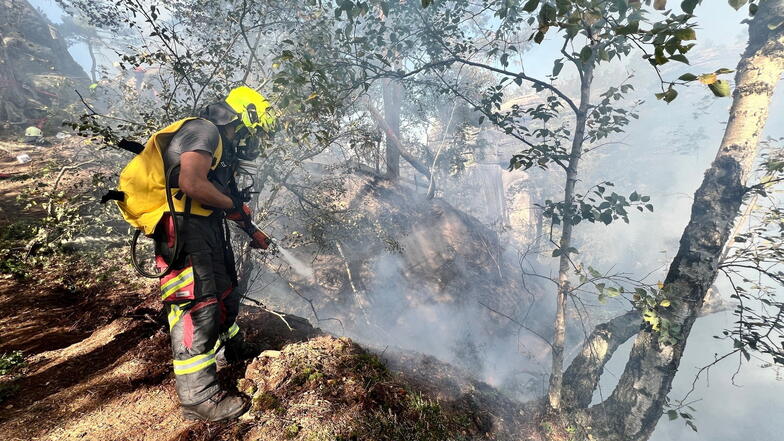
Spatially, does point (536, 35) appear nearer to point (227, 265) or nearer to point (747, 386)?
point (227, 265)

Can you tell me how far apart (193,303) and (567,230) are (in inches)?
187

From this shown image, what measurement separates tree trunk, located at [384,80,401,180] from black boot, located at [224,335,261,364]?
30.9 feet

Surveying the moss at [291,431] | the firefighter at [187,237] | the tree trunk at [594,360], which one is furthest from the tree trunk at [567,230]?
the firefighter at [187,237]

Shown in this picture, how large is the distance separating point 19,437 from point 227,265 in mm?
1436

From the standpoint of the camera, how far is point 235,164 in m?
2.92

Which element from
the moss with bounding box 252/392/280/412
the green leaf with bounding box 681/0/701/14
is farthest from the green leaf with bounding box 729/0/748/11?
the moss with bounding box 252/392/280/412

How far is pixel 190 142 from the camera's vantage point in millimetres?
2232

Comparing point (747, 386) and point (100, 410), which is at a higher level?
point (747, 386)

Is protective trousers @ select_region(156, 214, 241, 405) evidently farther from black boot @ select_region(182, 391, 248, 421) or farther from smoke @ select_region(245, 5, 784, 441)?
smoke @ select_region(245, 5, 784, 441)

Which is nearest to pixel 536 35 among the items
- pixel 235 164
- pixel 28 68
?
pixel 235 164

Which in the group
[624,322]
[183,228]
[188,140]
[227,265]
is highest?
[624,322]

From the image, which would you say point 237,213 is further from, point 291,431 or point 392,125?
point 392,125

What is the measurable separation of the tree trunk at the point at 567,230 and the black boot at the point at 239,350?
13.0 ft

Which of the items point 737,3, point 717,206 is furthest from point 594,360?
point 737,3
